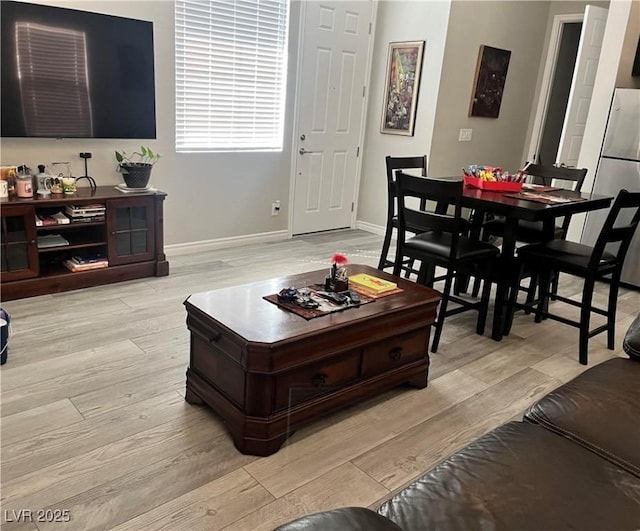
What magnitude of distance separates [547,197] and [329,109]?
269 cm

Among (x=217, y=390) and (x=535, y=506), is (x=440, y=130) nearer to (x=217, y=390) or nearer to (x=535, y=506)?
(x=217, y=390)

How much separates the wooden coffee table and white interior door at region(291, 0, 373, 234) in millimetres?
2957

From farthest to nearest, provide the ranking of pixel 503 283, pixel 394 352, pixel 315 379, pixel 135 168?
1. pixel 135 168
2. pixel 503 283
3. pixel 394 352
4. pixel 315 379

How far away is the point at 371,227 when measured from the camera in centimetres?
585

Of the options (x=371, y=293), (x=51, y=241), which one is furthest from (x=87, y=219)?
(x=371, y=293)

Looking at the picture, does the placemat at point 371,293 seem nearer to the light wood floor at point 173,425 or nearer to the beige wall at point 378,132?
the light wood floor at point 173,425

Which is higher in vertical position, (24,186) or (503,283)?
(24,186)

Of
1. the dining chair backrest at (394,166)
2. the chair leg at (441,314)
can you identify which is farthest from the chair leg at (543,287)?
the dining chair backrest at (394,166)

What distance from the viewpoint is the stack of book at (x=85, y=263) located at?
3598mm

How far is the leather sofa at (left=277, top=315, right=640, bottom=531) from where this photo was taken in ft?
3.92

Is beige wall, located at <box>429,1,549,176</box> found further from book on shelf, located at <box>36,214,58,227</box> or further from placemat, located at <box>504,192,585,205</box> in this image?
book on shelf, located at <box>36,214,58,227</box>

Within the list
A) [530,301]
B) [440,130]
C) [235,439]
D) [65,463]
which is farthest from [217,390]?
[440,130]

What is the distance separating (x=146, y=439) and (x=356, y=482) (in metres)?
0.84

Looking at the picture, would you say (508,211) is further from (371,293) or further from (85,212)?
(85,212)
